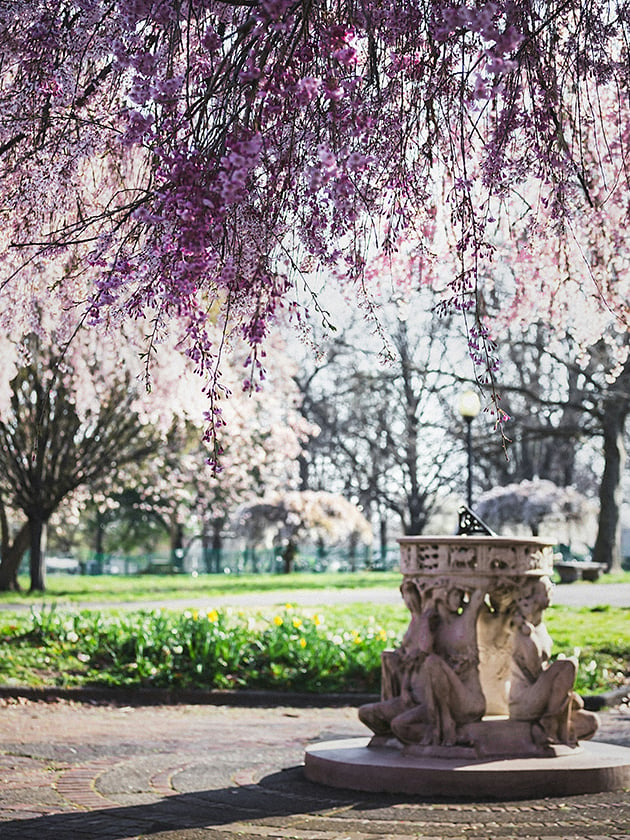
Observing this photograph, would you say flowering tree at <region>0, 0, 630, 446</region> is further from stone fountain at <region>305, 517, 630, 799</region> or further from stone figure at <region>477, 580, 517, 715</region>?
stone figure at <region>477, 580, 517, 715</region>

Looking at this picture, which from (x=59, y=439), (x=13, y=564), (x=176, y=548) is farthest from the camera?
(x=176, y=548)

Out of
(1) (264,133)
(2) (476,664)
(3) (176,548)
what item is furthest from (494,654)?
(3) (176,548)

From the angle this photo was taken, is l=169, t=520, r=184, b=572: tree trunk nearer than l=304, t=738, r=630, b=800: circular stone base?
No

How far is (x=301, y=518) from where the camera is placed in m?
41.2

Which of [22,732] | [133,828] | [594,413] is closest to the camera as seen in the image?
[133,828]

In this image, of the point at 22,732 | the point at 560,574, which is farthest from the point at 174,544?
the point at 22,732

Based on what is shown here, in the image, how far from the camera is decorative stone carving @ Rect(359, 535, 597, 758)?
7.12 metres

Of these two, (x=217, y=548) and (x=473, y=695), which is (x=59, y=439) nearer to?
(x=473, y=695)

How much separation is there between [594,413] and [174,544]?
30313 millimetres

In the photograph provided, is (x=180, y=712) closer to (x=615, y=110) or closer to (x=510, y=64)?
(x=615, y=110)

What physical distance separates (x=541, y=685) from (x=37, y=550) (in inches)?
754

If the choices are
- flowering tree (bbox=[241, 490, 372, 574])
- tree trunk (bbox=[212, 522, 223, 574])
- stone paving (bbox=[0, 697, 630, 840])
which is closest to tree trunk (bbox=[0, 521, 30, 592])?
flowering tree (bbox=[241, 490, 372, 574])

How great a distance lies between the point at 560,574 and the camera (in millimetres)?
27828

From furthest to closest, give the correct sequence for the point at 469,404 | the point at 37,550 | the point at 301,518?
the point at 301,518, the point at 37,550, the point at 469,404
